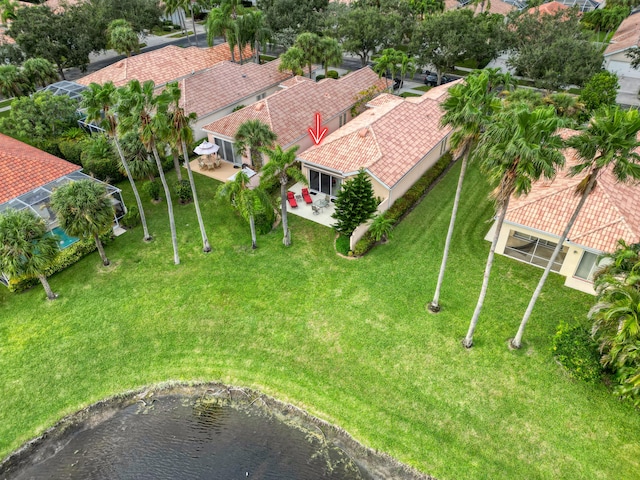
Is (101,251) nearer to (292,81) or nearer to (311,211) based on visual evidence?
(311,211)

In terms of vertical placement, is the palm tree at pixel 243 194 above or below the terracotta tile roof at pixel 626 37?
below

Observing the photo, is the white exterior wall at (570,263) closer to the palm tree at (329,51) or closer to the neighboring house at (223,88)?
the neighboring house at (223,88)

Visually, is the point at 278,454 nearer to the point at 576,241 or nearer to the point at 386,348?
the point at 386,348

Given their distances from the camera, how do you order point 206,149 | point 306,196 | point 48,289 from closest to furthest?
point 48,289
point 306,196
point 206,149

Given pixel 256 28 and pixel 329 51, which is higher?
pixel 256 28

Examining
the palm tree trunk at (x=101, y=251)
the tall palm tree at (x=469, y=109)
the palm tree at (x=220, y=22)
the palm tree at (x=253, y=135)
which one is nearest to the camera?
the tall palm tree at (x=469, y=109)

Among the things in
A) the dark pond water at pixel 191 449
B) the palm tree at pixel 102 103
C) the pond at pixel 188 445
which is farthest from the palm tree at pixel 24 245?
the dark pond water at pixel 191 449

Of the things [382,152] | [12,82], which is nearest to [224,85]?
[12,82]
